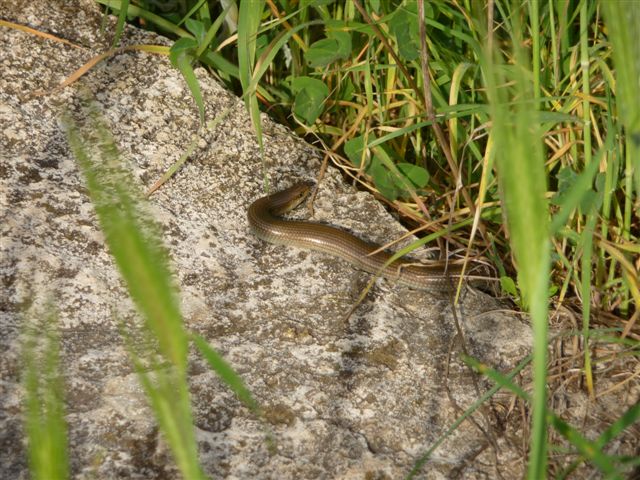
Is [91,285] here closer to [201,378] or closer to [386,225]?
[201,378]

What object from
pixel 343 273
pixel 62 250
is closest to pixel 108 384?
pixel 62 250

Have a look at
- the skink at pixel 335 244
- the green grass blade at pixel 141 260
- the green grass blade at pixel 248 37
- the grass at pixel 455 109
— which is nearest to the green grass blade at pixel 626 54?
the grass at pixel 455 109

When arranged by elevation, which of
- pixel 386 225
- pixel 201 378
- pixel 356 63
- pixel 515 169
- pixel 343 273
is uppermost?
pixel 356 63

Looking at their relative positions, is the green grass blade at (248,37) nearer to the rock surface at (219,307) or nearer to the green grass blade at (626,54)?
the rock surface at (219,307)

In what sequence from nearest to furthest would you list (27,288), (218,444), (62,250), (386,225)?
(218,444) → (27,288) → (62,250) → (386,225)

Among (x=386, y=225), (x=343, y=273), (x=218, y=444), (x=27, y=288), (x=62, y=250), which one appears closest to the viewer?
(x=218, y=444)

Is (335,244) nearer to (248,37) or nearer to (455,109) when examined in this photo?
(455,109)
